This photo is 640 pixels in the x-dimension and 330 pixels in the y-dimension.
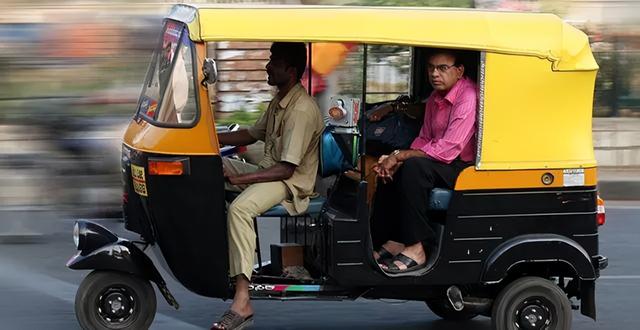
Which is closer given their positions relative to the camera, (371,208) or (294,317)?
(371,208)

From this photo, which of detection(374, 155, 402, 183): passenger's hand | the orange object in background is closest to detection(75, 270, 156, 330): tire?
detection(374, 155, 402, 183): passenger's hand

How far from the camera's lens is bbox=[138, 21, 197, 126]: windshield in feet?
18.5

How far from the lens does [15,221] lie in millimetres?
9367

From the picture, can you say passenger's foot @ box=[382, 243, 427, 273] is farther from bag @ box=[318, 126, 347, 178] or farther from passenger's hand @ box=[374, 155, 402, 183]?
bag @ box=[318, 126, 347, 178]

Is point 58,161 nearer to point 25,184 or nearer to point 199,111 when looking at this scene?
point 25,184

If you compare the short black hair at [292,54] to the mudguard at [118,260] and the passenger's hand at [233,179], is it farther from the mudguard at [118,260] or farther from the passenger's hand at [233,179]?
the mudguard at [118,260]

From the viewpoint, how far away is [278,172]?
5.89 m

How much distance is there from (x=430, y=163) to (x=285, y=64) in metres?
0.94

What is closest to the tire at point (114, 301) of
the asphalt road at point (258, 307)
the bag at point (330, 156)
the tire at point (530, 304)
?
the asphalt road at point (258, 307)

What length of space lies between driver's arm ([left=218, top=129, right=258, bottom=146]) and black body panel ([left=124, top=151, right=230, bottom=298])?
0.80 metres

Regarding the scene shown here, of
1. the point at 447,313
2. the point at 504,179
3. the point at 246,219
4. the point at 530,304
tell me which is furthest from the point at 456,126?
the point at 447,313

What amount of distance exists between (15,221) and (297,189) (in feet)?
13.6

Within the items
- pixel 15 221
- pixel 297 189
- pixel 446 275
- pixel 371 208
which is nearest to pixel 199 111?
pixel 297 189

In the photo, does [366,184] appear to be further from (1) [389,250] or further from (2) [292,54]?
(2) [292,54]
